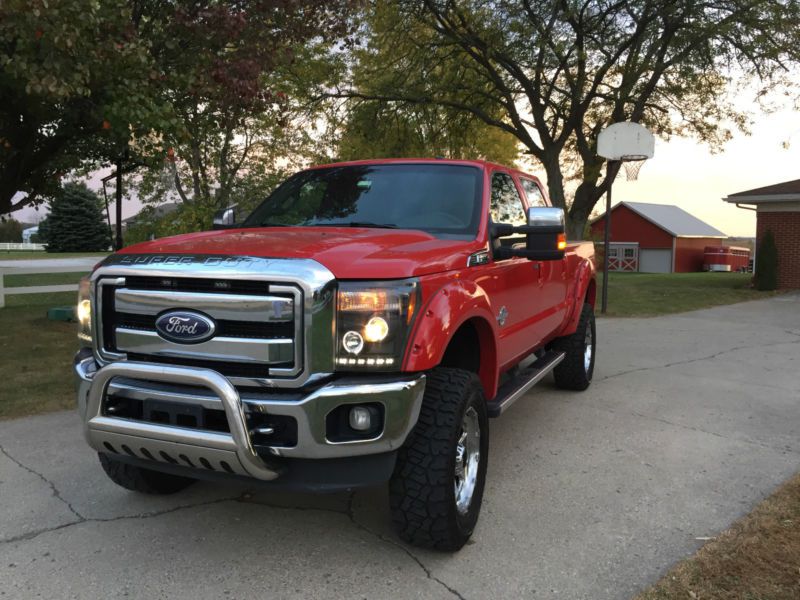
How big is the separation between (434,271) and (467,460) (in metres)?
1.04

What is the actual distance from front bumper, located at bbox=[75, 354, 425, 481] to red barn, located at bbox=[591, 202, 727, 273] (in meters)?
51.2

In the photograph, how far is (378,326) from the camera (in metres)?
2.80

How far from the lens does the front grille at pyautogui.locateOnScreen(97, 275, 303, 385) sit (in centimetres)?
278

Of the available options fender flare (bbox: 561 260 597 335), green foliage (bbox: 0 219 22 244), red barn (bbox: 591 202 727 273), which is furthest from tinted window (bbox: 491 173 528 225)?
green foliage (bbox: 0 219 22 244)

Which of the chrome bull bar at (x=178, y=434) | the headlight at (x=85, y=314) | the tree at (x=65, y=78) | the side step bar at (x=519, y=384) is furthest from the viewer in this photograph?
the tree at (x=65, y=78)

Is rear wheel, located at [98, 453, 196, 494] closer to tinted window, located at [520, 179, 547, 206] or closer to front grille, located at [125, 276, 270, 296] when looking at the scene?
front grille, located at [125, 276, 270, 296]

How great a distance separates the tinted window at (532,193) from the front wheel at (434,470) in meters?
2.62

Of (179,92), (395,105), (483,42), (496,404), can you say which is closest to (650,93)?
(483,42)

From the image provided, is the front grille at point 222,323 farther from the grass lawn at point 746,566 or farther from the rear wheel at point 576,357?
the rear wheel at point 576,357

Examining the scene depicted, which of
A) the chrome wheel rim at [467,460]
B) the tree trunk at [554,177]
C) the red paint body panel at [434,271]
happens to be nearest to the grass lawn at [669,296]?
the tree trunk at [554,177]

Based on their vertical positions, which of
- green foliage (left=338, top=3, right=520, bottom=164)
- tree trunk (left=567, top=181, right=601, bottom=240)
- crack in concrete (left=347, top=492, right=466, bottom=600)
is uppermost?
green foliage (left=338, top=3, right=520, bottom=164)

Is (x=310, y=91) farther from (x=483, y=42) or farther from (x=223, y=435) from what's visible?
(x=223, y=435)

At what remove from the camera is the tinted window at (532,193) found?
5418 millimetres

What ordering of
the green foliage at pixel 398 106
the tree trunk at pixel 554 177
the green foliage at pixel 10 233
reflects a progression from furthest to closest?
the green foliage at pixel 10 233
the tree trunk at pixel 554 177
the green foliage at pixel 398 106
